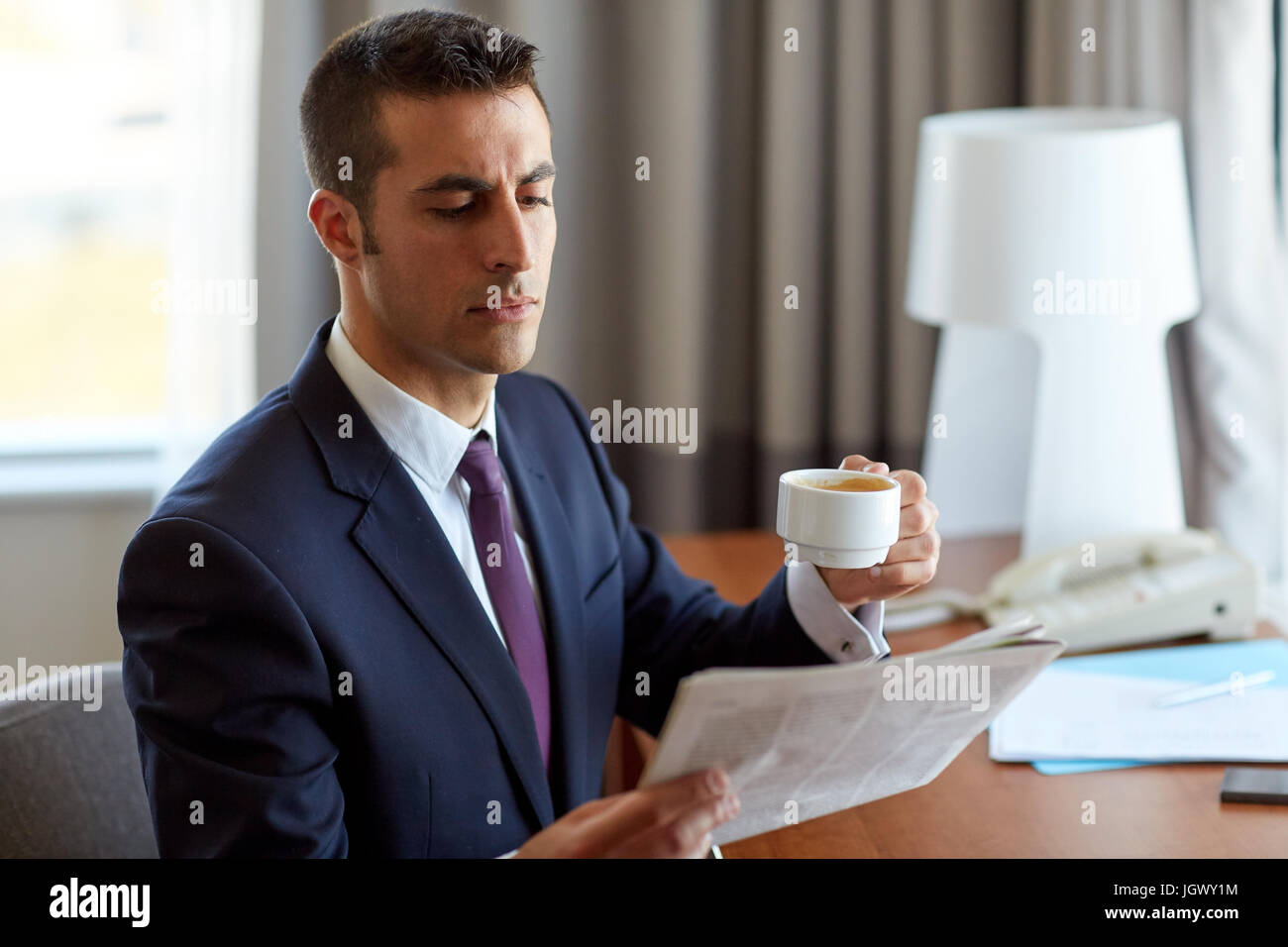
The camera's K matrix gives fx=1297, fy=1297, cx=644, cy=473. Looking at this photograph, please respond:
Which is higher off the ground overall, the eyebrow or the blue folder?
the eyebrow

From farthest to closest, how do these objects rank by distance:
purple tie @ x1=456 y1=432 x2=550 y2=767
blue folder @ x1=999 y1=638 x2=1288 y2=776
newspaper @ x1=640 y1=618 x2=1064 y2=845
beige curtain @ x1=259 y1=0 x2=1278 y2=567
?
beige curtain @ x1=259 y1=0 x2=1278 y2=567 → blue folder @ x1=999 y1=638 x2=1288 y2=776 → purple tie @ x1=456 y1=432 x2=550 y2=767 → newspaper @ x1=640 y1=618 x2=1064 y2=845

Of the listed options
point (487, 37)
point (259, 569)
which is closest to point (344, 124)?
point (487, 37)

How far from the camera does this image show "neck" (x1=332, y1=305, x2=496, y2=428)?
115 centimetres

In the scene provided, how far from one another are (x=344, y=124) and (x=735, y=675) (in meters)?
0.63

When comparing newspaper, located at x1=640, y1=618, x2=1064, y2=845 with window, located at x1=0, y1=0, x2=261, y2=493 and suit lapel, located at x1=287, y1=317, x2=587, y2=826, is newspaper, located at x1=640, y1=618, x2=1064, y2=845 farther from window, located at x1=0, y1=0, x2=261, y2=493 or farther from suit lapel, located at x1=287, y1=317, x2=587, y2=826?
window, located at x1=0, y1=0, x2=261, y2=493

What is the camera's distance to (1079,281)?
162 cm

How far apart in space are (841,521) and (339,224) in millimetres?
507

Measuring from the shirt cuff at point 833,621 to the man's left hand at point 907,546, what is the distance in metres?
0.05

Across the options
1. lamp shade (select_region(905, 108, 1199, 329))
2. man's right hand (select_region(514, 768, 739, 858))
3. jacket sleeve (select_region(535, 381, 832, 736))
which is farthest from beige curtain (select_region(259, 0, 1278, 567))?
man's right hand (select_region(514, 768, 739, 858))

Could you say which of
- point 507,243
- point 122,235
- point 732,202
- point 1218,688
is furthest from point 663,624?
point 122,235

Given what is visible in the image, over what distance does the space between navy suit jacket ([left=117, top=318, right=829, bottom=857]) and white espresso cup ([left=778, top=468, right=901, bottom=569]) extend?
0.18 m

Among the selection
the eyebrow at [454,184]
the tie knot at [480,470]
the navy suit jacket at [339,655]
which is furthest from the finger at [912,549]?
the eyebrow at [454,184]

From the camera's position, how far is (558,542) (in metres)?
1.27
